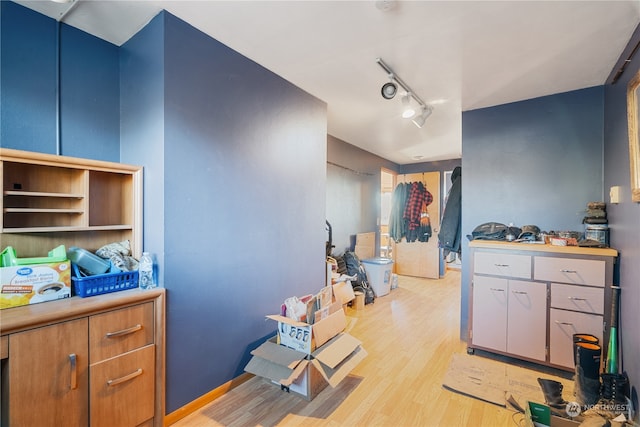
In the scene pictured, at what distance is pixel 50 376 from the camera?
1254mm

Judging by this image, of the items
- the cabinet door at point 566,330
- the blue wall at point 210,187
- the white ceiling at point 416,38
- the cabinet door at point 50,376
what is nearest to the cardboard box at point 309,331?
the blue wall at point 210,187

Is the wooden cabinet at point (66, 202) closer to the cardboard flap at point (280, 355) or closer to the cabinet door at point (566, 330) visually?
the cardboard flap at point (280, 355)

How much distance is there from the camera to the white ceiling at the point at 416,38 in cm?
161

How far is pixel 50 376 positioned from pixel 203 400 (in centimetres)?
90

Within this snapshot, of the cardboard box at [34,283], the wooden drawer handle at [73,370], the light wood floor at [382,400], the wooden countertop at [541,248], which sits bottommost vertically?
the light wood floor at [382,400]

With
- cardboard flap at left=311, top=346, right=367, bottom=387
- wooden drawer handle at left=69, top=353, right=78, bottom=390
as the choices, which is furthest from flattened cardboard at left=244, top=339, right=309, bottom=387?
wooden drawer handle at left=69, top=353, right=78, bottom=390

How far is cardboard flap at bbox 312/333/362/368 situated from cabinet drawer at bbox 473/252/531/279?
1.28 m

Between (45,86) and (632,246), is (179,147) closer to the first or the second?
(45,86)

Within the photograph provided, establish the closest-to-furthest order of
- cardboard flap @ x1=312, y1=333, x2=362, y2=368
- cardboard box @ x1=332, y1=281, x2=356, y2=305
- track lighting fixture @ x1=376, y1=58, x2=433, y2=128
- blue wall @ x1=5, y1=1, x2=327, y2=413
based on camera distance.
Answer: blue wall @ x1=5, y1=1, x2=327, y2=413 < cardboard flap @ x1=312, y1=333, x2=362, y2=368 < track lighting fixture @ x1=376, y1=58, x2=433, y2=128 < cardboard box @ x1=332, y1=281, x2=356, y2=305

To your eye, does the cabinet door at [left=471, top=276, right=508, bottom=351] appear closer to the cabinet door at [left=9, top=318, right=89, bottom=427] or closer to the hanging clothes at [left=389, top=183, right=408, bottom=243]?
the cabinet door at [left=9, top=318, right=89, bottom=427]

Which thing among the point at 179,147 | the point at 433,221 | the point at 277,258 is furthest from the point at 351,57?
the point at 433,221

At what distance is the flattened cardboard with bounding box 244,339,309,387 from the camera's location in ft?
5.93

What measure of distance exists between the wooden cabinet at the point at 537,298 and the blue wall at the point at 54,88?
9.85 ft

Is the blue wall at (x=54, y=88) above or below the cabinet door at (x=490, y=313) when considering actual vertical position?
above
